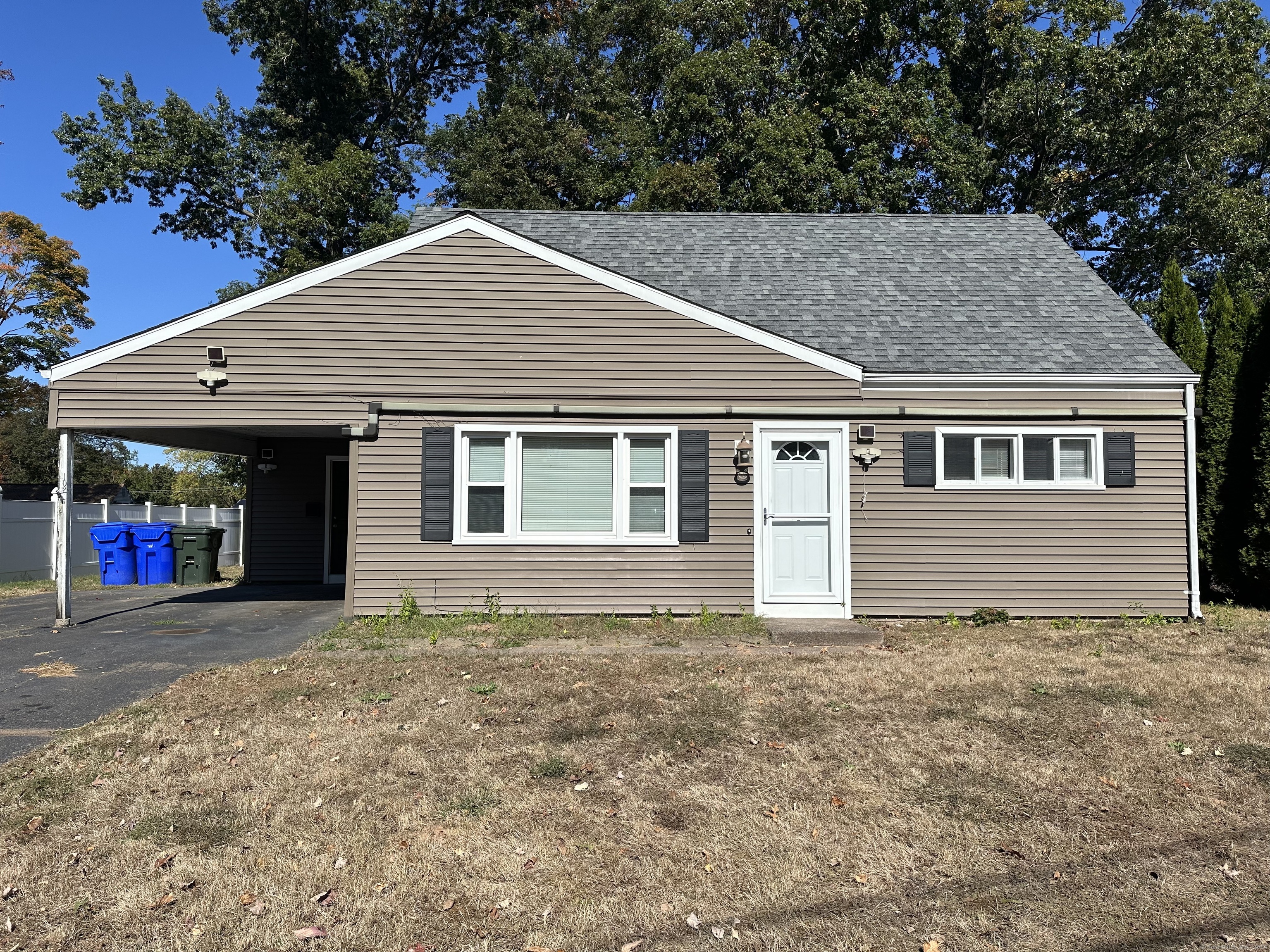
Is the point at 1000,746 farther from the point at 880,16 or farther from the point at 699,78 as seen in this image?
the point at 880,16

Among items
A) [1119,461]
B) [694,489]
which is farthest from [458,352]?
[1119,461]

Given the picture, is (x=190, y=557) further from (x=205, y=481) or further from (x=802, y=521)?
(x=205, y=481)

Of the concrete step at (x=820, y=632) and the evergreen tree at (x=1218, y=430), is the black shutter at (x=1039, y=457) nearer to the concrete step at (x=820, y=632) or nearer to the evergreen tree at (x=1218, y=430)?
the concrete step at (x=820, y=632)

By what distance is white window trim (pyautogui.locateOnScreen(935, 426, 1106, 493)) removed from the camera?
32.8 feet

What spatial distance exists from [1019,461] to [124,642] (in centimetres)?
998

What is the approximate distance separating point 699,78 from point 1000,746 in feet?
70.5

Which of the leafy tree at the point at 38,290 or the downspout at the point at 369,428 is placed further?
the leafy tree at the point at 38,290

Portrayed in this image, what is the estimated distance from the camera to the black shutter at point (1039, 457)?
33.0 feet

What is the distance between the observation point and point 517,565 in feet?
31.8

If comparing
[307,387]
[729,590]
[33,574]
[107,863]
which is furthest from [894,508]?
[33,574]

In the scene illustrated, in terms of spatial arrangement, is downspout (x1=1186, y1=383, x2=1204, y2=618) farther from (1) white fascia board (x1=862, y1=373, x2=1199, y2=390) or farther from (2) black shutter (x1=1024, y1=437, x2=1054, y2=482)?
(2) black shutter (x1=1024, y1=437, x2=1054, y2=482)

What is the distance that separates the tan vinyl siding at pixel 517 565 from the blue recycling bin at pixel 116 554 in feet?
24.1

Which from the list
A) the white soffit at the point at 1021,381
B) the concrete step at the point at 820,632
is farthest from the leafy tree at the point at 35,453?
the white soffit at the point at 1021,381

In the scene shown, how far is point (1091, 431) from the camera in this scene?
396 inches
